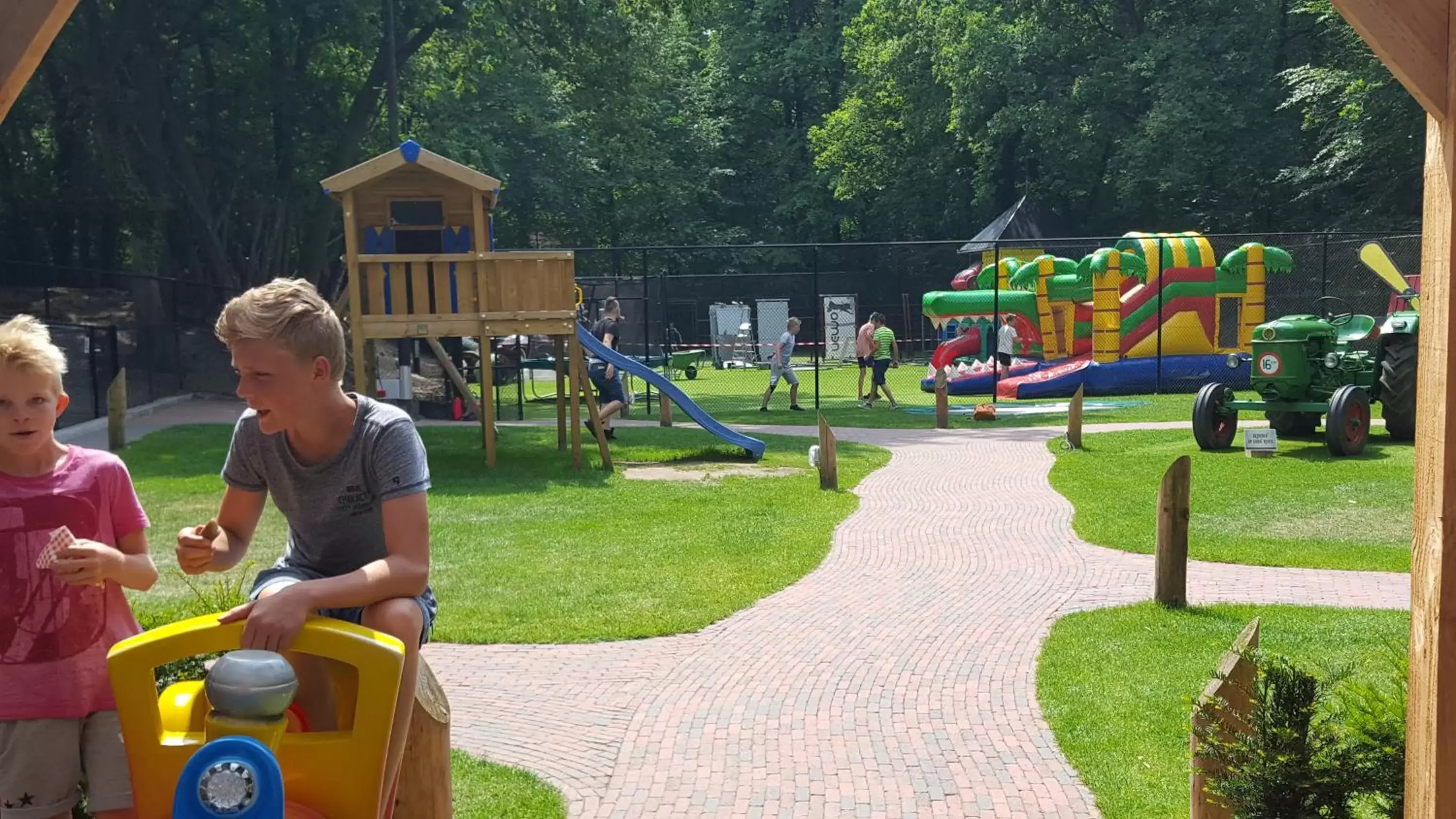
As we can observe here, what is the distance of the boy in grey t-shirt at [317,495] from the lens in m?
2.90

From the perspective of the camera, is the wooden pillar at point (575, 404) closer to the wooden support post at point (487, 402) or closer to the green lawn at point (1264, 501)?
the wooden support post at point (487, 402)

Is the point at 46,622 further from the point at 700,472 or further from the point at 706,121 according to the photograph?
the point at 706,121

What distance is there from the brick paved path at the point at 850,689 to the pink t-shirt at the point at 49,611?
7.18 feet

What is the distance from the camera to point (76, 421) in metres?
20.7

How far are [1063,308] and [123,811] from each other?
2828cm

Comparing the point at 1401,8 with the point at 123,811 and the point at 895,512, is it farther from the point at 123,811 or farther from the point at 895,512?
the point at 895,512

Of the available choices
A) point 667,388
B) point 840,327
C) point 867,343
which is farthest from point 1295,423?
point 840,327

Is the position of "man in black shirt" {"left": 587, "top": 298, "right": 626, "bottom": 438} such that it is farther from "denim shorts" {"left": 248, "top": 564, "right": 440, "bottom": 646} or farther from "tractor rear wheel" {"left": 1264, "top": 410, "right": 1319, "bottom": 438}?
"denim shorts" {"left": 248, "top": 564, "right": 440, "bottom": 646}

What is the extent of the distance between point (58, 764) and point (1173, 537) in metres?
6.60

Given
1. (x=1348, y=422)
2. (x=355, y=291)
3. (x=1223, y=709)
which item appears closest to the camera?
(x=1223, y=709)

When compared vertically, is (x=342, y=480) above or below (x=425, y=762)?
above

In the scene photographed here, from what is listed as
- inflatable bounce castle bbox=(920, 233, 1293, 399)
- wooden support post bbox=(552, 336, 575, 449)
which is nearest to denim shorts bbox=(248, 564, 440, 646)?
wooden support post bbox=(552, 336, 575, 449)

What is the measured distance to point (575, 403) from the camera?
15.8m

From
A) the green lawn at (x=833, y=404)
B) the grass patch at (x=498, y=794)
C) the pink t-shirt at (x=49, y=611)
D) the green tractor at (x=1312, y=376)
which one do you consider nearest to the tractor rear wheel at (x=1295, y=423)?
the green tractor at (x=1312, y=376)
